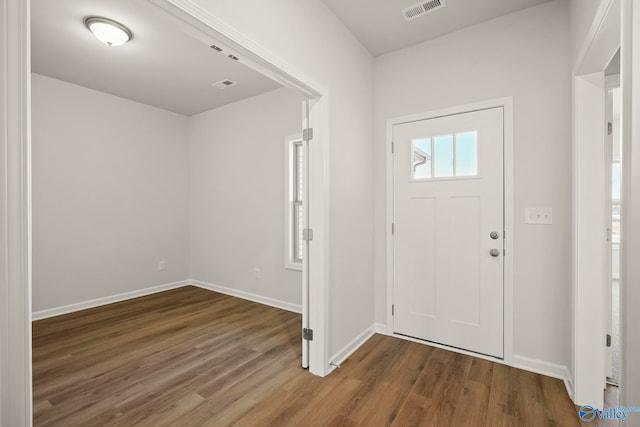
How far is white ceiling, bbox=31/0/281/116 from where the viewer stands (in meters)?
2.40

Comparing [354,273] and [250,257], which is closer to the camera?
[354,273]

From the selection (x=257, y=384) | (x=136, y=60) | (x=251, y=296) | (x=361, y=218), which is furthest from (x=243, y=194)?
(x=257, y=384)

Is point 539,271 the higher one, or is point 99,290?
point 539,271

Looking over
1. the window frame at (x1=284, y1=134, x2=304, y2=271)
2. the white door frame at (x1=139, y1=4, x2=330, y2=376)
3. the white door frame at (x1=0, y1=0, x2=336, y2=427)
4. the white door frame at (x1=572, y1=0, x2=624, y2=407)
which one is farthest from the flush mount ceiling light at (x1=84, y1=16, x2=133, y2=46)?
the white door frame at (x1=572, y1=0, x2=624, y2=407)

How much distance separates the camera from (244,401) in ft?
6.57

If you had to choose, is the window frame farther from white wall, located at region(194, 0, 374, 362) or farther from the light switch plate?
the light switch plate

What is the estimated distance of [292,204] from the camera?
3908 mm

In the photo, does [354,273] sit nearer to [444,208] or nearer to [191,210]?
[444,208]

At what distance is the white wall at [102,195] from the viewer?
3574 mm

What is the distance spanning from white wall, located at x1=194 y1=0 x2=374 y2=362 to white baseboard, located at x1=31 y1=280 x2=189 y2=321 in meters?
3.39

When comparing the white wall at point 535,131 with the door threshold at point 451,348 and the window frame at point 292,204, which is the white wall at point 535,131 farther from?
the window frame at point 292,204

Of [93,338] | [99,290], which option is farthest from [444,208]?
[99,290]

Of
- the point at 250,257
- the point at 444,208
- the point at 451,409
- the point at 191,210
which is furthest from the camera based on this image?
the point at 191,210

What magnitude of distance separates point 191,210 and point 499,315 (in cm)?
455
